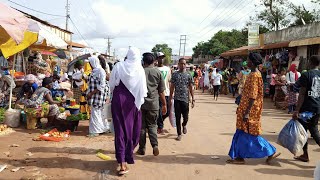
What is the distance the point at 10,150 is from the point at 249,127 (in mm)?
4399

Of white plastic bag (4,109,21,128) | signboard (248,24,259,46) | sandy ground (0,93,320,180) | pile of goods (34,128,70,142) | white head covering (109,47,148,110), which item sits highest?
signboard (248,24,259,46)

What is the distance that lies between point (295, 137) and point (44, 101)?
19.0 ft

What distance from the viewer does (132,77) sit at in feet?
16.9

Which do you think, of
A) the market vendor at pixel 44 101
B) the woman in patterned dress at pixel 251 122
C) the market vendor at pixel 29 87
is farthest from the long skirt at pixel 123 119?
the market vendor at pixel 29 87

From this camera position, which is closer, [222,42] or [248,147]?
[248,147]

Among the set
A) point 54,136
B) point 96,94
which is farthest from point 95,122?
point 54,136

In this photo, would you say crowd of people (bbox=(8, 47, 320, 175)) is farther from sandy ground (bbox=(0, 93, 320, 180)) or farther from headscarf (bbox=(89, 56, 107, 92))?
sandy ground (bbox=(0, 93, 320, 180))

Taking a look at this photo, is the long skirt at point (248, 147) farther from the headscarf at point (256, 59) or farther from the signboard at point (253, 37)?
the signboard at point (253, 37)

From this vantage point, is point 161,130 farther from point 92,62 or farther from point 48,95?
point 48,95

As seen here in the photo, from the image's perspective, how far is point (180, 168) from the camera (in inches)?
215

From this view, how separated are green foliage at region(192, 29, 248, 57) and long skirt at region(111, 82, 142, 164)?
45.7 metres

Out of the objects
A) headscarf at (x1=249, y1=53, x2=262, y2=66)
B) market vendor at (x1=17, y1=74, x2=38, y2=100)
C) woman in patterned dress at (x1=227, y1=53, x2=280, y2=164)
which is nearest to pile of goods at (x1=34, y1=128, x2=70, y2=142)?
market vendor at (x1=17, y1=74, x2=38, y2=100)

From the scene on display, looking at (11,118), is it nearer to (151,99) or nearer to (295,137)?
(151,99)

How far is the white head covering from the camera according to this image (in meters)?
5.15
